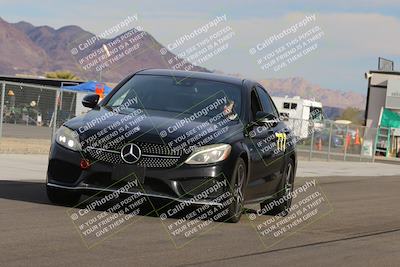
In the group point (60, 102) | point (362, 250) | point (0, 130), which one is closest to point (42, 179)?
point (362, 250)

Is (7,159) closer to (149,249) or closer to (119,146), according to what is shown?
(119,146)

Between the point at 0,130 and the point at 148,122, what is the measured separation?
1309cm

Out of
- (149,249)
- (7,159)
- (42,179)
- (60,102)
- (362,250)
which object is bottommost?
(60,102)

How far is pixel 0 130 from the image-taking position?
70.5 feet

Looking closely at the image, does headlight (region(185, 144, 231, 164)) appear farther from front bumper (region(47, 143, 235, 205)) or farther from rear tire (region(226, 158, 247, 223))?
rear tire (region(226, 158, 247, 223))

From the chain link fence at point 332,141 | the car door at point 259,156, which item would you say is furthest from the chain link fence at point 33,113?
the car door at point 259,156

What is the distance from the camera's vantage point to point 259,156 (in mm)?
10055

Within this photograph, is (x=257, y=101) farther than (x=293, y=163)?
No

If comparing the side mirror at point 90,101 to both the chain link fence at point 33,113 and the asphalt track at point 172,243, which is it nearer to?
the asphalt track at point 172,243

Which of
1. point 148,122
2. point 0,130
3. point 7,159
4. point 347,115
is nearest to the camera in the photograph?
point 148,122

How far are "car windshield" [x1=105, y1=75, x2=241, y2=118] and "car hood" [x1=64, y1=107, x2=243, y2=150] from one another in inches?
11.7

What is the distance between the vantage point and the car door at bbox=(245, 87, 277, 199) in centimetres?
984

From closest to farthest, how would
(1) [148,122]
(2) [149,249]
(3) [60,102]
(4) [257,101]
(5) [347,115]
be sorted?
1. (2) [149,249]
2. (1) [148,122]
3. (4) [257,101]
4. (3) [60,102]
5. (5) [347,115]

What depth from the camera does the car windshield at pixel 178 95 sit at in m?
9.92
